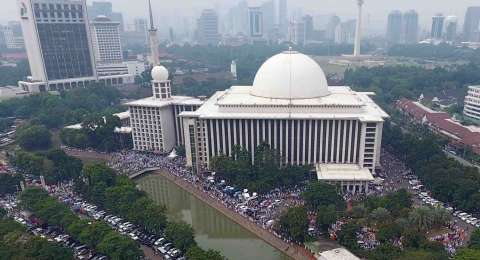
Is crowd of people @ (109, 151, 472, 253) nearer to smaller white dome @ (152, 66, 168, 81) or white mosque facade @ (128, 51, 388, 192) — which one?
white mosque facade @ (128, 51, 388, 192)

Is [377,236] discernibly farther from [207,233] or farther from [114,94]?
[114,94]

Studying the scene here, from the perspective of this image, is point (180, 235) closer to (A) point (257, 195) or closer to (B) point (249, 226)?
(B) point (249, 226)

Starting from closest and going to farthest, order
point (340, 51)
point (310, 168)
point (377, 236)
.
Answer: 1. point (377, 236)
2. point (310, 168)
3. point (340, 51)

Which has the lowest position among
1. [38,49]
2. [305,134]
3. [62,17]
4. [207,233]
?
[207,233]

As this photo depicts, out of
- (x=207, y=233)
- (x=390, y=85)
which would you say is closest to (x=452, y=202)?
(x=207, y=233)

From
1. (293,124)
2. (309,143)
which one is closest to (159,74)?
(293,124)

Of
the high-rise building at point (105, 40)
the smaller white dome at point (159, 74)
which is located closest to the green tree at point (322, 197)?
the smaller white dome at point (159, 74)
